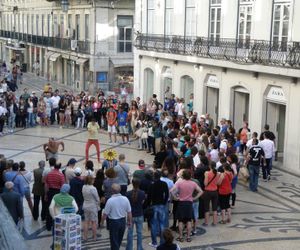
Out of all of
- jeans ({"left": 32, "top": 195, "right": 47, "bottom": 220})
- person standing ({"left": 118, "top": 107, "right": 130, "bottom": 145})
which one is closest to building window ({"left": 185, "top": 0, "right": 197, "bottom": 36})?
person standing ({"left": 118, "top": 107, "right": 130, "bottom": 145})

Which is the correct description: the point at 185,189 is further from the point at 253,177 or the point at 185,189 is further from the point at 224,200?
the point at 253,177

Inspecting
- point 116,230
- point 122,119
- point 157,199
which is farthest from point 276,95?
point 116,230

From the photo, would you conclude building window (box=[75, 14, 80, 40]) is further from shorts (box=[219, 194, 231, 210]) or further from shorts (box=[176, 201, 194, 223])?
shorts (box=[176, 201, 194, 223])

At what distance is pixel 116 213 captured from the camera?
9359 millimetres

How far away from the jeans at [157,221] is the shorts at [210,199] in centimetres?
142

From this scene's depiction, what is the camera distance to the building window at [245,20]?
20797 mm

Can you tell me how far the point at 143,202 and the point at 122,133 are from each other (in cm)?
1160

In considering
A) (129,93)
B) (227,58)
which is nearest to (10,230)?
(227,58)

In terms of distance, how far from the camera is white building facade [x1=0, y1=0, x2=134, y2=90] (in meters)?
38.2

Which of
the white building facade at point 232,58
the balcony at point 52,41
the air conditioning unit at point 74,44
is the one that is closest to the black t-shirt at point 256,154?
the white building facade at point 232,58

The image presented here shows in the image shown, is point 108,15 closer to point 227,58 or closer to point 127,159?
point 227,58

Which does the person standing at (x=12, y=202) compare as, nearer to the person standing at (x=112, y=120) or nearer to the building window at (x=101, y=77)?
the person standing at (x=112, y=120)

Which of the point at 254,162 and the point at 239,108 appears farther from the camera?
the point at 239,108

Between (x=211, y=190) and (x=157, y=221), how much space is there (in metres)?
1.68
